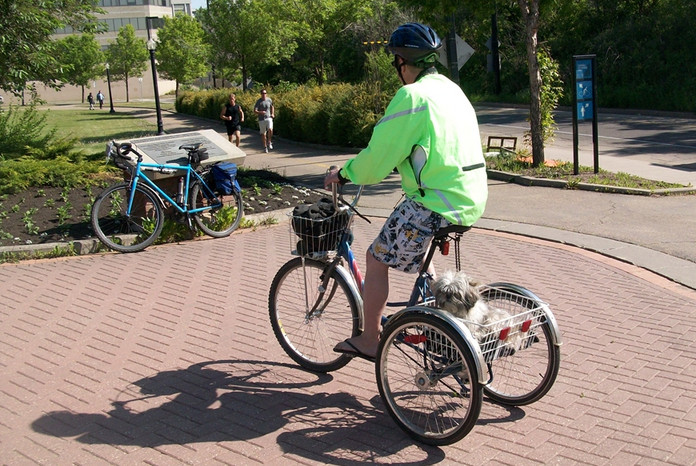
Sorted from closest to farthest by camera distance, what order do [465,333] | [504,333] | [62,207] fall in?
1. [465,333]
2. [504,333]
3. [62,207]

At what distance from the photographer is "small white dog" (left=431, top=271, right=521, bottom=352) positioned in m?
3.76

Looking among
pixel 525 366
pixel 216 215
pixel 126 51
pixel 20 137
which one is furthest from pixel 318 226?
pixel 126 51

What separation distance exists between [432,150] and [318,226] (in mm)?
920

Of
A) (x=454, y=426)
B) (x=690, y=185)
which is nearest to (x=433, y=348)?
(x=454, y=426)

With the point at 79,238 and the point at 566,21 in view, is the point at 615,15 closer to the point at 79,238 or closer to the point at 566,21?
the point at 566,21

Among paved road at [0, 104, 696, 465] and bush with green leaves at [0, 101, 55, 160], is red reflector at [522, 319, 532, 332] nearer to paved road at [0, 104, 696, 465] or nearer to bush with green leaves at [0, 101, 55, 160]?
paved road at [0, 104, 696, 465]

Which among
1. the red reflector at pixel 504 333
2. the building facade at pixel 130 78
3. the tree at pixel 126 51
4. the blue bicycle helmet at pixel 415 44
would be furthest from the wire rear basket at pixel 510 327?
the building facade at pixel 130 78

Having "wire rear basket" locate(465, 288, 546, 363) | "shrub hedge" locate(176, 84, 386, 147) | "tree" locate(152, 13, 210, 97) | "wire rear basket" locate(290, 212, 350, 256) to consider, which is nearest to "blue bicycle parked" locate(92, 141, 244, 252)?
"wire rear basket" locate(290, 212, 350, 256)

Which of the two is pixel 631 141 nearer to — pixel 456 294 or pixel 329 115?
pixel 329 115

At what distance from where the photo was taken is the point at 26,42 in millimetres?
14898

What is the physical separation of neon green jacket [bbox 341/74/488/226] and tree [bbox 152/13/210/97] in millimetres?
50753

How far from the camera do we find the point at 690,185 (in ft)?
40.1

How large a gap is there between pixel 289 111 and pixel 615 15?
19.2 metres

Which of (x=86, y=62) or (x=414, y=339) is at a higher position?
(x=86, y=62)
